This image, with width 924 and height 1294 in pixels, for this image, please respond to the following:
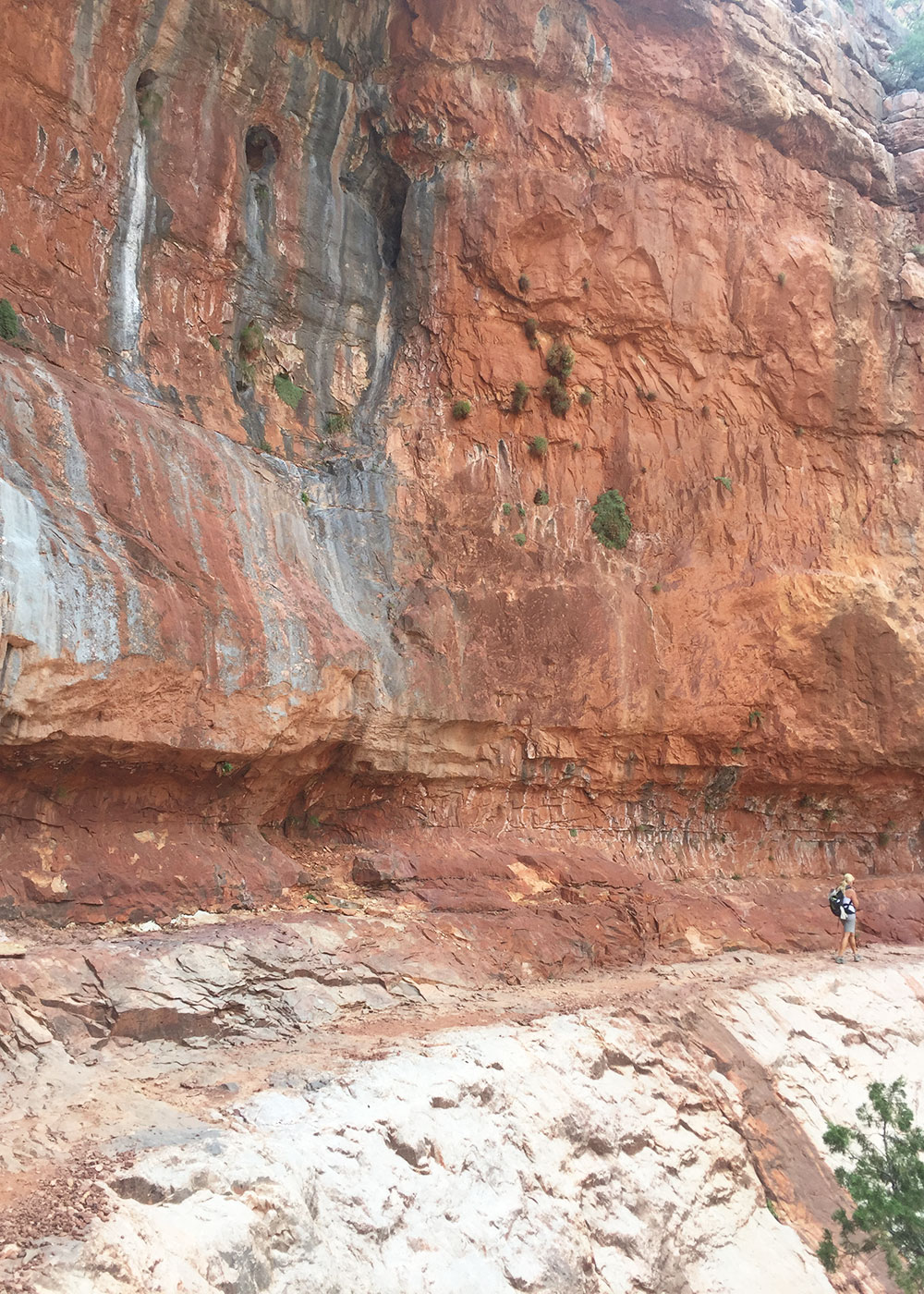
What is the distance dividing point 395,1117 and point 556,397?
40.8 ft

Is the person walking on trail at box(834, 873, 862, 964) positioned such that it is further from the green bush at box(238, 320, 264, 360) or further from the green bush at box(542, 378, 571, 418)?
the green bush at box(238, 320, 264, 360)

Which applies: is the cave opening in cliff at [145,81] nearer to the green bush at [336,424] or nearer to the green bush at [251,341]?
the green bush at [251,341]

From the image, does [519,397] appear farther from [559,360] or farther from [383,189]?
[383,189]

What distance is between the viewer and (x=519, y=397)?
17.5 meters

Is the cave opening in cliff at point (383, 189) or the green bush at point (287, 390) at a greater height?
the cave opening in cliff at point (383, 189)

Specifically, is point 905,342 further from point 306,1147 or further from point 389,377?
point 306,1147

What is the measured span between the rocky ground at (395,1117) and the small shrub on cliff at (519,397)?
9.06 metres

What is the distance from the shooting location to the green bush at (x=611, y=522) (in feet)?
58.9

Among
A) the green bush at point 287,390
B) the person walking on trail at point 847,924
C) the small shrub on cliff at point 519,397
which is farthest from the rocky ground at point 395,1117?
the small shrub on cliff at point 519,397

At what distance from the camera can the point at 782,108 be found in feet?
62.0

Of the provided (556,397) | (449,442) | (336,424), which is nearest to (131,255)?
(336,424)

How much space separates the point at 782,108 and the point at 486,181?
623 cm

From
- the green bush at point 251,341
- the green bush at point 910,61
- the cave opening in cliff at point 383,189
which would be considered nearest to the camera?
the green bush at point 251,341

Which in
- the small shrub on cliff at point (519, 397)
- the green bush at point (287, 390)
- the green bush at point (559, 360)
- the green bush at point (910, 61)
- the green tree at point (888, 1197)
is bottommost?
the green tree at point (888, 1197)
